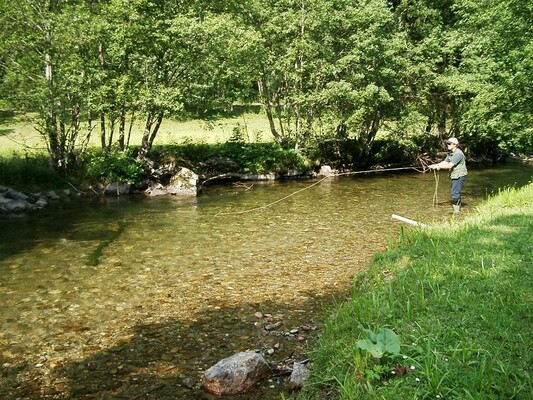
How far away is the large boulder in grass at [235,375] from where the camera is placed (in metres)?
5.63

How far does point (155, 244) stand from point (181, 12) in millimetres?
13815

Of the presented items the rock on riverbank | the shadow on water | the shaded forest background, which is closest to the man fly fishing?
the shaded forest background

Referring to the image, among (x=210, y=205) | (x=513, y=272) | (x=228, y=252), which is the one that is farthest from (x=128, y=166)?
(x=513, y=272)

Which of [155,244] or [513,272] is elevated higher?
[513,272]

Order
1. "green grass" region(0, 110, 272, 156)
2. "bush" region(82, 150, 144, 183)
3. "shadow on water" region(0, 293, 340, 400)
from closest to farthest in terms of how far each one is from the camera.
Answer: "shadow on water" region(0, 293, 340, 400) → "green grass" region(0, 110, 272, 156) → "bush" region(82, 150, 144, 183)

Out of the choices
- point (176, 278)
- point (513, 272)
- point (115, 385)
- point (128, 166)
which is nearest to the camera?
point (115, 385)

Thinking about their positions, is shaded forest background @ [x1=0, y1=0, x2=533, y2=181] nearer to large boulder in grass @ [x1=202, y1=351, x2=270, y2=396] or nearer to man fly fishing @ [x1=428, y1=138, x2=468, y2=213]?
man fly fishing @ [x1=428, y1=138, x2=468, y2=213]

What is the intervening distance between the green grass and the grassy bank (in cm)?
1733

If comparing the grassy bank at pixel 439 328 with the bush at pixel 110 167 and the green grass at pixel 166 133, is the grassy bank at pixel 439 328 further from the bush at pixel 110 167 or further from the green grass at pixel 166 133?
the green grass at pixel 166 133

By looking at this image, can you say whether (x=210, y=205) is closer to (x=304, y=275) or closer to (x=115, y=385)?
(x=304, y=275)

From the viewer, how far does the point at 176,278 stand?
395 inches

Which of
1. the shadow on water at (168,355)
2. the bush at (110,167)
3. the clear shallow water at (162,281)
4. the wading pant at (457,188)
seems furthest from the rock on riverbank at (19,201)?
the wading pant at (457,188)

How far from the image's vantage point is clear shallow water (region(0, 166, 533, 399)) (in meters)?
6.41

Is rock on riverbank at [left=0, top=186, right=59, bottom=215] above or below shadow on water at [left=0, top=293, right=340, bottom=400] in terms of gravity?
above
